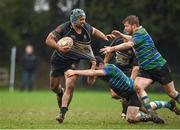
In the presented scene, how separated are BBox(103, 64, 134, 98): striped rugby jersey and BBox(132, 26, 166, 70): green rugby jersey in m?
0.54

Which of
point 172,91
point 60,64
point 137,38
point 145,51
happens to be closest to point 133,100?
point 172,91

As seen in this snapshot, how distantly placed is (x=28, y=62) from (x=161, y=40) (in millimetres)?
9966

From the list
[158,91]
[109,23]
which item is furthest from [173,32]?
[158,91]

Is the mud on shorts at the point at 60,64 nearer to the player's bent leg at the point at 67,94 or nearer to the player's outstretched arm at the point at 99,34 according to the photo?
the player's outstretched arm at the point at 99,34

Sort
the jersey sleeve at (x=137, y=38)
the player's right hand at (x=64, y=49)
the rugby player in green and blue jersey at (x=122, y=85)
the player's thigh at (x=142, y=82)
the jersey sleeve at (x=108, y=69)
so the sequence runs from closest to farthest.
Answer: the rugby player in green and blue jersey at (x=122, y=85)
the jersey sleeve at (x=108, y=69)
the jersey sleeve at (x=137, y=38)
the player's thigh at (x=142, y=82)
the player's right hand at (x=64, y=49)

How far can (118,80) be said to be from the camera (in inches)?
545

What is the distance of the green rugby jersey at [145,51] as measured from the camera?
14180mm

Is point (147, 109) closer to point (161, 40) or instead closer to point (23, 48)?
point (161, 40)

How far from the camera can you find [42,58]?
4656 centimetres

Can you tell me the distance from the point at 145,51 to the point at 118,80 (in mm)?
871

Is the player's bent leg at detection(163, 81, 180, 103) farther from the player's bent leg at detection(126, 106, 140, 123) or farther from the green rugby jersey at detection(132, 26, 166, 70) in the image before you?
the player's bent leg at detection(126, 106, 140, 123)

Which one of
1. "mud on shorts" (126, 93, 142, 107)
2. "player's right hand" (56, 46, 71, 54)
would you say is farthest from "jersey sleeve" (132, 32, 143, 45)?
"player's right hand" (56, 46, 71, 54)

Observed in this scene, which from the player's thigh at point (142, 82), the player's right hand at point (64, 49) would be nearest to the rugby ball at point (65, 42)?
the player's right hand at point (64, 49)

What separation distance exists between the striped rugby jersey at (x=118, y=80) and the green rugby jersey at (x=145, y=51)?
0.54m
